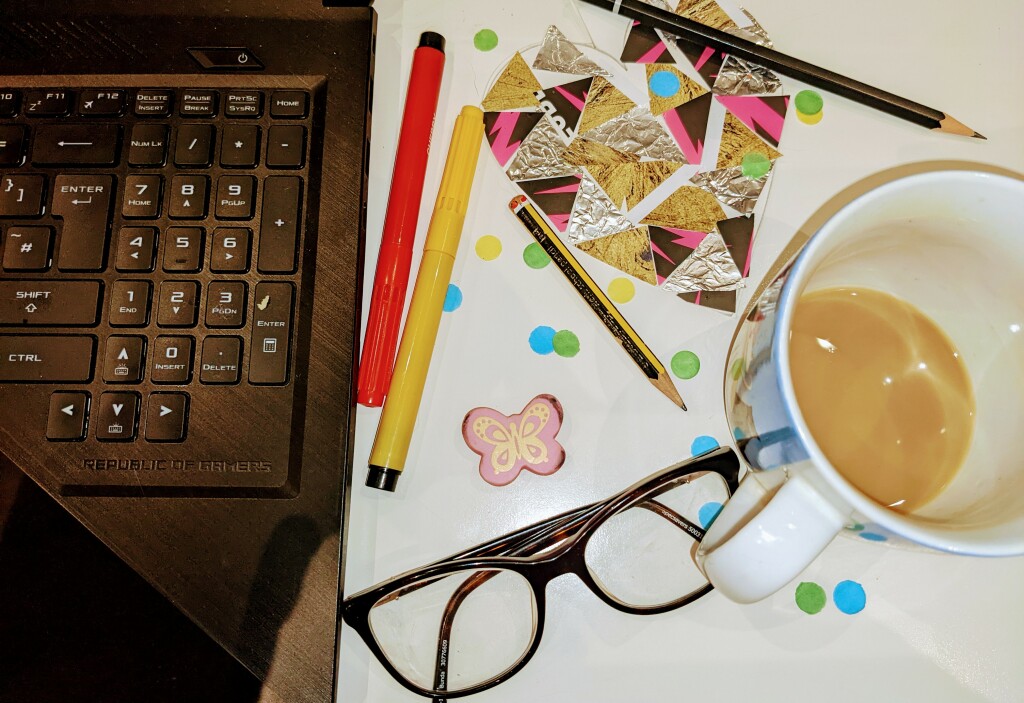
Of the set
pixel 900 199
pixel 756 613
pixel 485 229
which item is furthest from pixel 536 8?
pixel 756 613

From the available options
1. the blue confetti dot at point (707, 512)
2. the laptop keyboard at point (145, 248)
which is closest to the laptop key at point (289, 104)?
the laptop keyboard at point (145, 248)

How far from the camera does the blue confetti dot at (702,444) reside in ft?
1.31

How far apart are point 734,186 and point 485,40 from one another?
0.62ft

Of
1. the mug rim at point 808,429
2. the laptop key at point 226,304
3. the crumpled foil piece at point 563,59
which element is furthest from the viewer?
the crumpled foil piece at point 563,59

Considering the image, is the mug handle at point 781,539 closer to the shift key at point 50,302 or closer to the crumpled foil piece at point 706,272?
the crumpled foil piece at point 706,272

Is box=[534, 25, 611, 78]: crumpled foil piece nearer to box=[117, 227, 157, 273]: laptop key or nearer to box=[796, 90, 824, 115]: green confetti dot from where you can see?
box=[796, 90, 824, 115]: green confetti dot

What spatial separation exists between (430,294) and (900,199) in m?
0.24

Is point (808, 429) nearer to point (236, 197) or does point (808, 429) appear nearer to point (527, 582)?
point (527, 582)

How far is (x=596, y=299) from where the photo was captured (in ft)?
1.34

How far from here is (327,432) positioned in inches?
13.7

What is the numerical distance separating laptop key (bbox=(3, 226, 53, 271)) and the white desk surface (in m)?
0.16

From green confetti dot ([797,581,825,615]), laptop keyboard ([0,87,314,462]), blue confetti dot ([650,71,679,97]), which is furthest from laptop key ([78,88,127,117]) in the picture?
green confetti dot ([797,581,825,615])

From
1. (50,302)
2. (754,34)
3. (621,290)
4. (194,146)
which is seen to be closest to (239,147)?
(194,146)

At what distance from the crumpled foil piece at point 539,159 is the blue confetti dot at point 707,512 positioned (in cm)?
22
